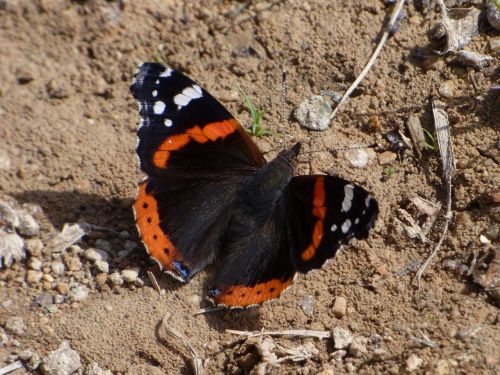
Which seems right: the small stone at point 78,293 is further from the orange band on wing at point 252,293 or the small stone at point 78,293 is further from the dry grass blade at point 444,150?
the dry grass blade at point 444,150

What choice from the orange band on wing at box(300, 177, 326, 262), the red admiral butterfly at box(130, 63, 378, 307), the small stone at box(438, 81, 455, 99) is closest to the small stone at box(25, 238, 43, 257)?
the red admiral butterfly at box(130, 63, 378, 307)

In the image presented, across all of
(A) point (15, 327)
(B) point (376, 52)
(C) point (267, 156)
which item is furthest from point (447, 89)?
(A) point (15, 327)

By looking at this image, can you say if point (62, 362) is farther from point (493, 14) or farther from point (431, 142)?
point (493, 14)

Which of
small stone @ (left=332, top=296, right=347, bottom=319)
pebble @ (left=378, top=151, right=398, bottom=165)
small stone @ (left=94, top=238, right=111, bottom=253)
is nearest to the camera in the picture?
small stone @ (left=332, top=296, right=347, bottom=319)

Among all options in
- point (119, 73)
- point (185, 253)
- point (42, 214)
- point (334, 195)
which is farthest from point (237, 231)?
point (119, 73)

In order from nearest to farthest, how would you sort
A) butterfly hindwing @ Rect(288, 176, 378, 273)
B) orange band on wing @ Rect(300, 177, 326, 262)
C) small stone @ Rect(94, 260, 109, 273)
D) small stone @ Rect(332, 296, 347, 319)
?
1. butterfly hindwing @ Rect(288, 176, 378, 273)
2. orange band on wing @ Rect(300, 177, 326, 262)
3. small stone @ Rect(332, 296, 347, 319)
4. small stone @ Rect(94, 260, 109, 273)

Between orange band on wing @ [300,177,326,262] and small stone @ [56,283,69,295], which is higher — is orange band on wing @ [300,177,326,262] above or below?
above

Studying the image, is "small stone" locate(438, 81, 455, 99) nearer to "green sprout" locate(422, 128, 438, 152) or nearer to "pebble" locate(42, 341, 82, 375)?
"green sprout" locate(422, 128, 438, 152)
